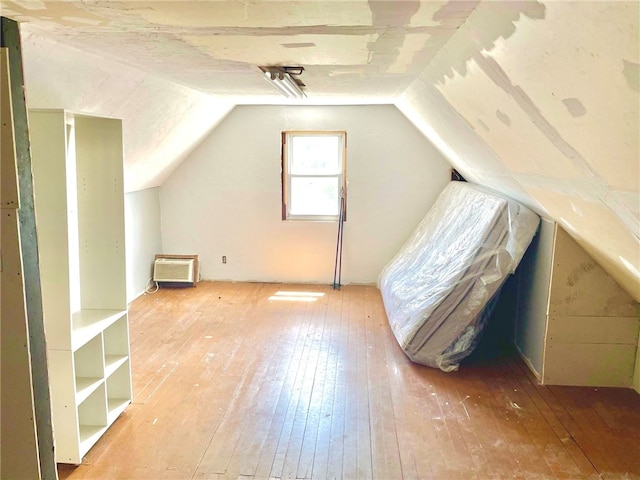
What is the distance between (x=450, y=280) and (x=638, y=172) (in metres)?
2.43

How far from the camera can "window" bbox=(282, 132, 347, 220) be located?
6.21m

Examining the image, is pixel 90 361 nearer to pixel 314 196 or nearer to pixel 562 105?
pixel 562 105

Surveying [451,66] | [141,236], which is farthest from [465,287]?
[141,236]

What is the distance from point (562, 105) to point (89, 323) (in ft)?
8.64

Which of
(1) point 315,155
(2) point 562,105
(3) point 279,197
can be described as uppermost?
(2) point 562,105

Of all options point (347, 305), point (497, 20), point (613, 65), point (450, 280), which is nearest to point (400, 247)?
point (347, 305)

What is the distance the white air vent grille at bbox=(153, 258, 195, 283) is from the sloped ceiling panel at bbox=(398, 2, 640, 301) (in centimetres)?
373

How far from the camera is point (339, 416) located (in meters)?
3.27

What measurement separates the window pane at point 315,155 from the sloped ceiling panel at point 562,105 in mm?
2720

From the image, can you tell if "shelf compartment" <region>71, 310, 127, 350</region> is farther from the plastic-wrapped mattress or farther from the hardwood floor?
the plastic-wrapped mattress

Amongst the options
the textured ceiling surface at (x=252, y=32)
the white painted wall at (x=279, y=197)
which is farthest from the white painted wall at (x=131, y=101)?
the white painted wall at (x=279, y=197)

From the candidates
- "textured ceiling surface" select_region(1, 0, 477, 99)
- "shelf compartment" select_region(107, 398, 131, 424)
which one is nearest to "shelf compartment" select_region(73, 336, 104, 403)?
"shelf compartment" select_region(107, 398, 131, 424)

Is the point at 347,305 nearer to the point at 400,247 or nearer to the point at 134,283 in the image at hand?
the point at 400,247

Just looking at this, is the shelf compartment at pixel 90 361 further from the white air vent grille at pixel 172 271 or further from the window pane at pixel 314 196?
the window pane at pixel 314 196
